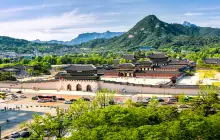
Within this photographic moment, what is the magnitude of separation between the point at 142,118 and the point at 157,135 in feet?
15.8

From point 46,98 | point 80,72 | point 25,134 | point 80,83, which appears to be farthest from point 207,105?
point 80,72

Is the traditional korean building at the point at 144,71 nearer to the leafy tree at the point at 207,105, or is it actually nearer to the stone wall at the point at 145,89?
the stone wall at the point at 145,89

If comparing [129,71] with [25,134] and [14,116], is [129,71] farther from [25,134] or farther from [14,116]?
[25,134]

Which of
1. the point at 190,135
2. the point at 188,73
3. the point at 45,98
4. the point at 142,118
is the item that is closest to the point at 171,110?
the point at 142,118

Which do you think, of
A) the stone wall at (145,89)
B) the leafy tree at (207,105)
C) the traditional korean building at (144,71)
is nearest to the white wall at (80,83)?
the stone wall at (145,89)

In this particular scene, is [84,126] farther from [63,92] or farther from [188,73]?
[188,73]

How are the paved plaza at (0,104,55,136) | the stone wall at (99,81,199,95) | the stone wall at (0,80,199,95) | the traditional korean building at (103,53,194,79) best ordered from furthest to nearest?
the traditional korean building at (103,53,194,79), the stone wall at (0,80,199,95), the stone wall at (99,81,199,95), the paved plaza at (0,104,55,136)

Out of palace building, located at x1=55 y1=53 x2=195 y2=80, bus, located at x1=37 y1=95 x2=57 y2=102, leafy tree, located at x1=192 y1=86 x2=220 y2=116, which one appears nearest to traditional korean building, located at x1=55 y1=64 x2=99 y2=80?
palace building, located at x1=55 y1=53 x2=195 y2=80

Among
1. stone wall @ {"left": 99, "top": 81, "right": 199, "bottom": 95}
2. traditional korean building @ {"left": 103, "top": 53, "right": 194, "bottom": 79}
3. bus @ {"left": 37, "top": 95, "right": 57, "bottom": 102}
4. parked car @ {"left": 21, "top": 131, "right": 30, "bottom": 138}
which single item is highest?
traditional korean building @ {"left": 103, "top": 53, "right": 194, "bottom": 79}

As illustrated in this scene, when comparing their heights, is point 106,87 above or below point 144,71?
below

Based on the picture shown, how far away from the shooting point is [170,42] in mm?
199000

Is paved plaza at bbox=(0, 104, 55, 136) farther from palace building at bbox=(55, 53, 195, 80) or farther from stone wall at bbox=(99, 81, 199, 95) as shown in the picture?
stone wall at bbox=(99, 81, 199, 95)

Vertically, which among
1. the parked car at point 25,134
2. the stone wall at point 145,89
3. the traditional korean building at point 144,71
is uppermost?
the traditional korean building at point 144,71

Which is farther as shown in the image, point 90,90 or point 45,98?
point 90,90
